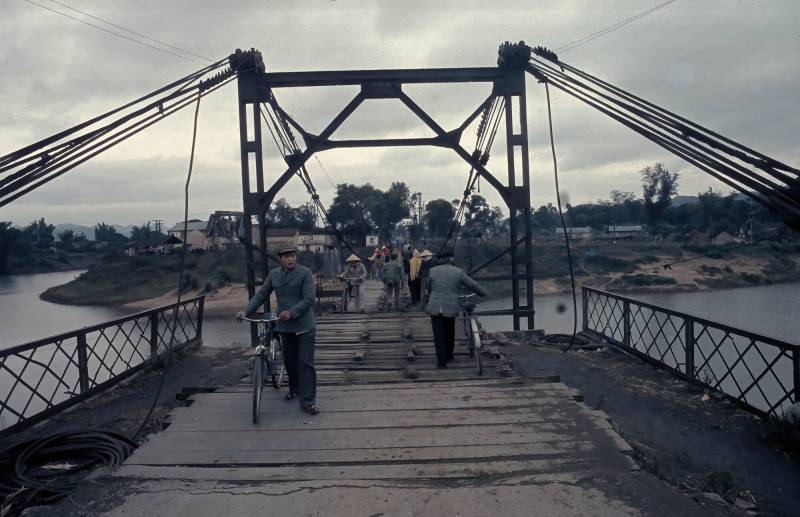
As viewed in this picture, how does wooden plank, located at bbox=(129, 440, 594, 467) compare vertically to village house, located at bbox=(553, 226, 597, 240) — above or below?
below

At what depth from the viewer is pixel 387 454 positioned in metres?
4.07

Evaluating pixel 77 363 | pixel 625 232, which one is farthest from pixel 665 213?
pixel 77 363

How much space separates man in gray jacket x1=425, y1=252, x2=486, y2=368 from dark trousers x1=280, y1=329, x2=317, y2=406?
1.94 m

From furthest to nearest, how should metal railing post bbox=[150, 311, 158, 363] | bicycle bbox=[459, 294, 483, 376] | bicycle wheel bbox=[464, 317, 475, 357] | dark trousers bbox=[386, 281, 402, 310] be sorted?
dark trousers bbox=[386, 281, 402, 310] → metal railing post bbox=[150, 311, 158, 363] → bicycle wheel bbox=[464, 317, 475, 357] → bicycle bbox=[459, 294, 483, 376]

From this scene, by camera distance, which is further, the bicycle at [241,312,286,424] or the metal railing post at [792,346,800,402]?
the metal railing post at [792,346,800,402]

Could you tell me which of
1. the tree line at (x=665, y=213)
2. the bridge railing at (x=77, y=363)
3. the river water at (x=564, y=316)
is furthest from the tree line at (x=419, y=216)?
the bridge railing at (x=77, y=363)

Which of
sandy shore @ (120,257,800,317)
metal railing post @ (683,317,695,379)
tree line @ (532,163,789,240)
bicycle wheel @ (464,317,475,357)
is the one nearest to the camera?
bicycle wheel @ (464,317,475,357)

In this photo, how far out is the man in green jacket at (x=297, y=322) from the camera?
5048 millimetres

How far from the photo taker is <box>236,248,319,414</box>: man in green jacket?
199 inches

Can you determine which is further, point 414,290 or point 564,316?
point 564,316

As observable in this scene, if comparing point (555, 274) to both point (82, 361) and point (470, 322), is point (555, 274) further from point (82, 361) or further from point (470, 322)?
point (82, 361)

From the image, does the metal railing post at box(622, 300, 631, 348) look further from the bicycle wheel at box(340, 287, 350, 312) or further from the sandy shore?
the sandy shore

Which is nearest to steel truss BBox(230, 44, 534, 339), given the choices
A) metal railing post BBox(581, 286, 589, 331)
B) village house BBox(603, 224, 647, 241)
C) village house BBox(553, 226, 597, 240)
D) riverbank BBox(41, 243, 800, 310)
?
metal railing post BBox(581, 286, 589, 331)

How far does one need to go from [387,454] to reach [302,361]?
1.34 meters
